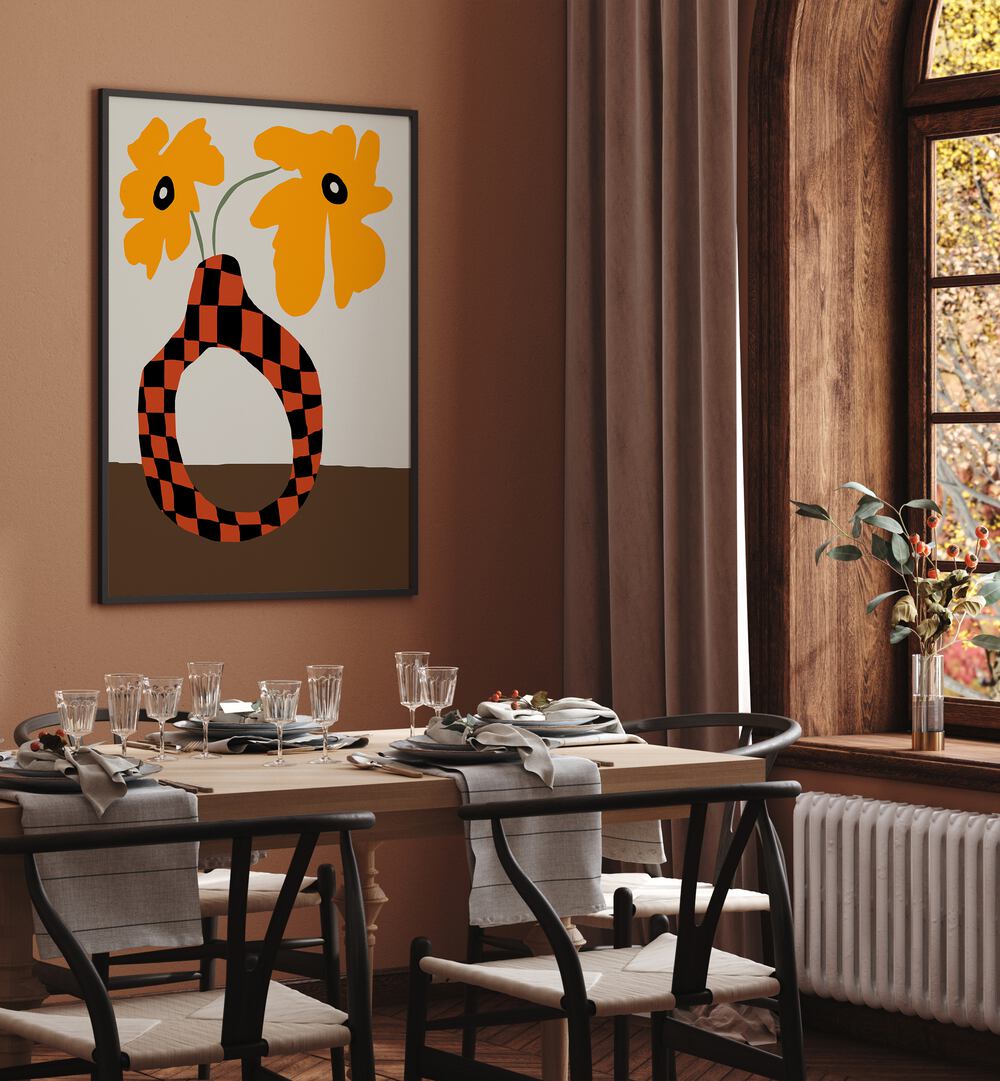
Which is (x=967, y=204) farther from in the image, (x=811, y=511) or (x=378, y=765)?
(x=378, y=765)

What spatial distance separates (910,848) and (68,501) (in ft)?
6.89

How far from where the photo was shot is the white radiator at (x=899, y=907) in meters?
3.79

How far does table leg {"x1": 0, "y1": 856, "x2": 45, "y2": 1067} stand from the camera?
250 cm

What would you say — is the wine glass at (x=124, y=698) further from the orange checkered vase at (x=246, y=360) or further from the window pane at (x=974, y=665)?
the window pane at (x=974, y=665)

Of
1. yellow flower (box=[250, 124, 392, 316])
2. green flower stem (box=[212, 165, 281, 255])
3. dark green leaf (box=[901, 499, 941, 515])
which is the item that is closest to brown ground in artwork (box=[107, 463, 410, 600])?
yellow flower (box=[250, 124, 392, 316])

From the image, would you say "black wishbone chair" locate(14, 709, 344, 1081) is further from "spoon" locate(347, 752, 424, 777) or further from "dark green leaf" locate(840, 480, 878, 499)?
"dark green leaf" locate(840, 480, 878, 499)

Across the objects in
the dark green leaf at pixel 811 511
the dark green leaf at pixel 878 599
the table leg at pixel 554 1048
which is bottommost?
the table leg at pixel 554 1048

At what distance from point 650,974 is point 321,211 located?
241 centimetres

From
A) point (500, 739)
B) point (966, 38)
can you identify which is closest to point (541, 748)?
point (500, 739)

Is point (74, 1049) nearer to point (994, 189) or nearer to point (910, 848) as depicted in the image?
point (910, 848)

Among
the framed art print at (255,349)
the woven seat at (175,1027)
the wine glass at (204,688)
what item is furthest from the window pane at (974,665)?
the woven seat at (175,1027)

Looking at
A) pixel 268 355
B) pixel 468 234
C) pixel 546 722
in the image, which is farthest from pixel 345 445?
pixel 546 722

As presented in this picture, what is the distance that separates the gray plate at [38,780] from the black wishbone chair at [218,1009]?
199 millimetres

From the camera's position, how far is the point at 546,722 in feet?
10.6
